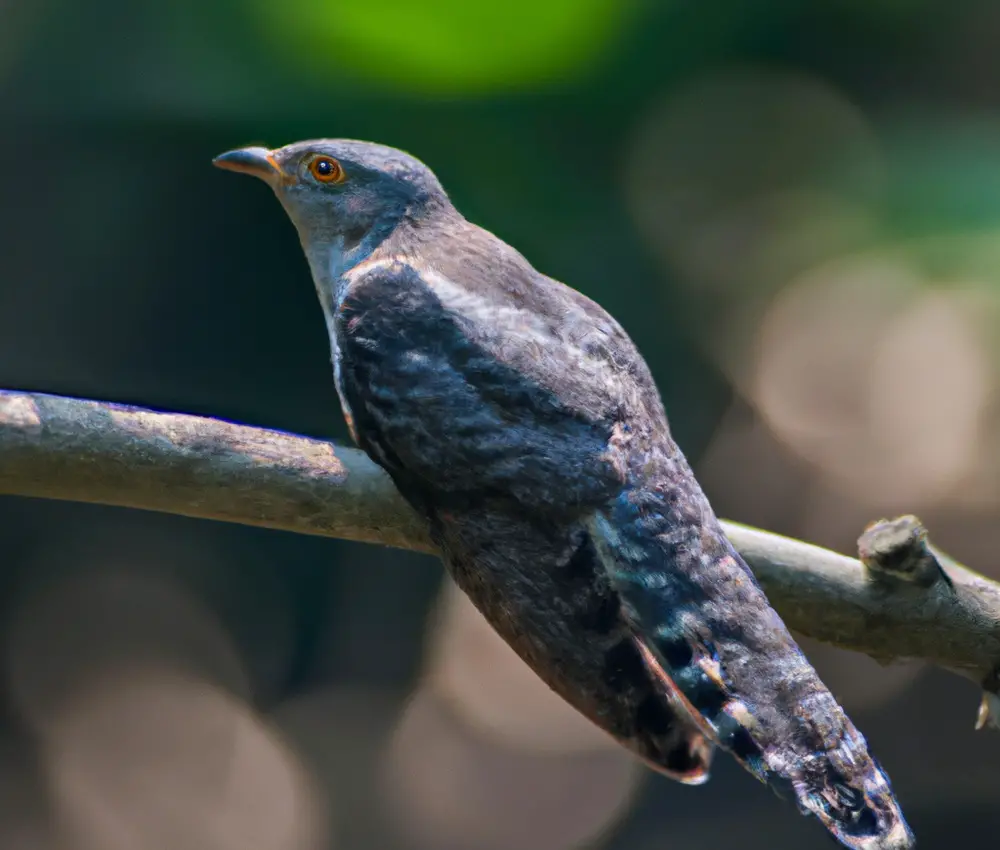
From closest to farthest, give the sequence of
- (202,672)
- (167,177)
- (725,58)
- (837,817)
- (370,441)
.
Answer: (837,817), (370,441), (167,177), (202,672), (725,58)

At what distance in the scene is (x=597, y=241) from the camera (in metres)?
3.84

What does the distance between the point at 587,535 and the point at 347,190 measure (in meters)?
1.13

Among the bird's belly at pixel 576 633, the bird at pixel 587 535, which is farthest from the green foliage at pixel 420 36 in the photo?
the bird's belly at pixel 576 633

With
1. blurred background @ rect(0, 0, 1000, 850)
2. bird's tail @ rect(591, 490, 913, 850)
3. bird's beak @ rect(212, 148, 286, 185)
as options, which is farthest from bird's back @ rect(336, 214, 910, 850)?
blurred background @ rect(0, 0, 1000, 850)

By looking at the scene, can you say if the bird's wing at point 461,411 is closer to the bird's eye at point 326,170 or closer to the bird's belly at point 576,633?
the bird's belly at point 576,633

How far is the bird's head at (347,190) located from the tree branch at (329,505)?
659 millimetres

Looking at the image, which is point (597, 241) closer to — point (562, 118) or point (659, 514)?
point (562, 118)

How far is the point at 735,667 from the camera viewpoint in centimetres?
171

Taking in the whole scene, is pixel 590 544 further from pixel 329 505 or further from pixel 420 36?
pixel 420 36

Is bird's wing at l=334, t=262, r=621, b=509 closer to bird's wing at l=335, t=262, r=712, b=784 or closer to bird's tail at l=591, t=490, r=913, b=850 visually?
bird's wing at l=335, t=262, r=712, b=784

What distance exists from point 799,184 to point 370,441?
2.86 m

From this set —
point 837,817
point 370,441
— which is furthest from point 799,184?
point 837,817

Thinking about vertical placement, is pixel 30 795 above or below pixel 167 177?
below

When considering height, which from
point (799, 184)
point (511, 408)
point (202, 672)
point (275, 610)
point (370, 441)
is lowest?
point (202, 672)
